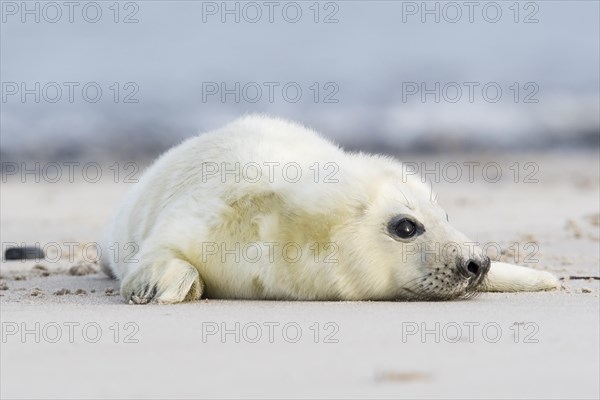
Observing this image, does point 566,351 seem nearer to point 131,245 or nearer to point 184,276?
point 184,276

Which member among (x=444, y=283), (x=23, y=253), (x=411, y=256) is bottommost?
(x=23, y=253)

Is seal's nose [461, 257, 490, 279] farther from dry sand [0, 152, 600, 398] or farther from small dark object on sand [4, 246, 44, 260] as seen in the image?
small dark object on sand [4, 246, 44, 260]

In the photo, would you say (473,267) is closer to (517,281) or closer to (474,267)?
(474,267)

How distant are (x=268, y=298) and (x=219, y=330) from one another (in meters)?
0.94

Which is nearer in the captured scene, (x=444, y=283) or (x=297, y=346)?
(x=297, y=346)

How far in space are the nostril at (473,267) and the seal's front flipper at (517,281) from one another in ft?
1.66

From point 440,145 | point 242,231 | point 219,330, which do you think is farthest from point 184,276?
point 440,145

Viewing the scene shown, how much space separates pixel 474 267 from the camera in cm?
464

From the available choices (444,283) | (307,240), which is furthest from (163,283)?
(444,283)

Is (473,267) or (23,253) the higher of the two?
(473,267)

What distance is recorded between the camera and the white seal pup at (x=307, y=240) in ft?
15.4

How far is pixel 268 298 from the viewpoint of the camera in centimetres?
479

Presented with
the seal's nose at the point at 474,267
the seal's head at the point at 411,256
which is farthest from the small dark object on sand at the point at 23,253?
the seal's nose at the point at 474,267

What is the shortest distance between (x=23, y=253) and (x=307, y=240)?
12.4 feet
